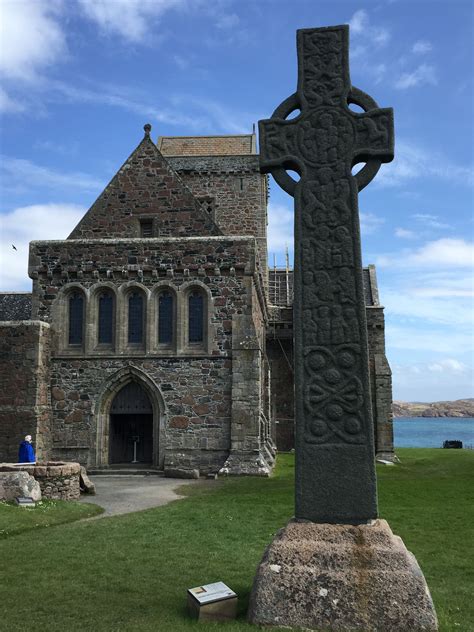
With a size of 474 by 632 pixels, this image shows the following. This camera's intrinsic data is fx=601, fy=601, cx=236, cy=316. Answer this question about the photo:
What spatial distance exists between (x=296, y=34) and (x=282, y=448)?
991 inches

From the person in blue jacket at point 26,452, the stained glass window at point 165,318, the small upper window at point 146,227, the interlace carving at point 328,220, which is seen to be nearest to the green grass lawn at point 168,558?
the interlace carving at point 328,220

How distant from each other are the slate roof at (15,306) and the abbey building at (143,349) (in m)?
4.56

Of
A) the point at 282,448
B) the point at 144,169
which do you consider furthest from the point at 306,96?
the point at 282,448

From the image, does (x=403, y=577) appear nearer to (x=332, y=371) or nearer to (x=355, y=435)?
(x=355, y=435)

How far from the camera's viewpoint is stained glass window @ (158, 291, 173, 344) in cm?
1956

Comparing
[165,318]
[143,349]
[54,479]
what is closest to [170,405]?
[143,349]

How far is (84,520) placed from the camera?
11039 millimetres

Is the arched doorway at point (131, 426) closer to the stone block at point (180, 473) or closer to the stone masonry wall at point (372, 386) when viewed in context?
the stone block at point (180, 473)

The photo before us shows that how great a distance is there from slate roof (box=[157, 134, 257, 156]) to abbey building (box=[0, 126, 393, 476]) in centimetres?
1198

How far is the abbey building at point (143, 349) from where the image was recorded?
18.5 metres

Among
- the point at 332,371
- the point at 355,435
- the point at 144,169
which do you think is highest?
the point at 144,169

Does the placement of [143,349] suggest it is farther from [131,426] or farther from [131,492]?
[131,492]

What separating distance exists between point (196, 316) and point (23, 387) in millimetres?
5804

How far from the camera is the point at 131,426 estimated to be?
20516mm
